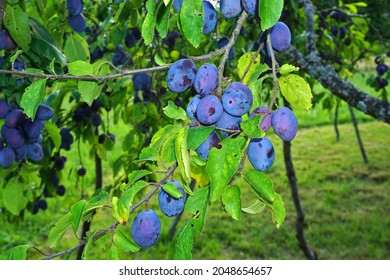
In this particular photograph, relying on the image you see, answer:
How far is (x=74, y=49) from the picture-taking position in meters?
1.54

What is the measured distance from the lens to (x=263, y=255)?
3.28m

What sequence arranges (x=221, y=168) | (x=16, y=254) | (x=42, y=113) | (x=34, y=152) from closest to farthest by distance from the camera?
(x=221, y=168)
(x=16, y=254)
(x=42, y=113)
(x=34, y=152)

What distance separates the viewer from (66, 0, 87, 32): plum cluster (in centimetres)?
149

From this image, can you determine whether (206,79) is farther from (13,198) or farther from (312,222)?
(312,222)

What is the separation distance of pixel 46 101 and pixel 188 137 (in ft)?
4.32

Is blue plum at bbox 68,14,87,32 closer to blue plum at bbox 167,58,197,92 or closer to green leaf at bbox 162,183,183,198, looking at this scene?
blue plum at bbox 167,58,197,92

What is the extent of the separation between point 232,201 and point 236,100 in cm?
14

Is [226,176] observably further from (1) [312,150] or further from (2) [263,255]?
(1) [312,150]

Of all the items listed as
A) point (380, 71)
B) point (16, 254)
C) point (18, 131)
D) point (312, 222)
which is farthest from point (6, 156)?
point (312, 222)

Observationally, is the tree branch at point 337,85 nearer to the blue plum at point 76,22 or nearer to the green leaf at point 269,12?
the blue plum at point 76,22

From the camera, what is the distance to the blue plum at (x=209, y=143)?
0.71 m

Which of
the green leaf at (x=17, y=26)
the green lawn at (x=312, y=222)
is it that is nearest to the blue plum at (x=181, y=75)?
the green leaf at (x=17, y=26)

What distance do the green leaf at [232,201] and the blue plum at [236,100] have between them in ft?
0.34
